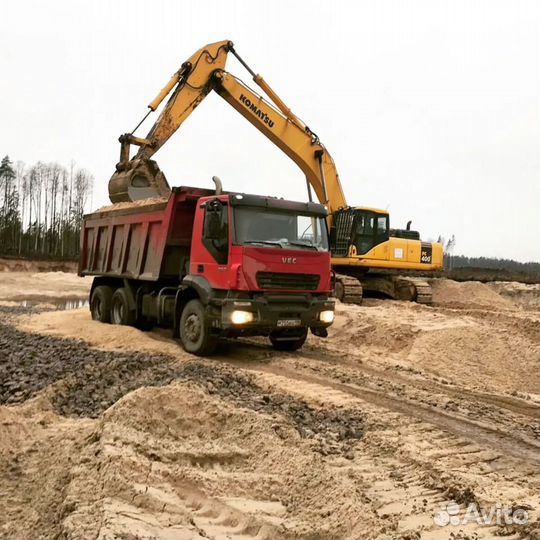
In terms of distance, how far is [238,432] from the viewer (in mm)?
4910

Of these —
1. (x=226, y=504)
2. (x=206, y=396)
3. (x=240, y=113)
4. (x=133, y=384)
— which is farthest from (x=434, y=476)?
(x=240, y=113)

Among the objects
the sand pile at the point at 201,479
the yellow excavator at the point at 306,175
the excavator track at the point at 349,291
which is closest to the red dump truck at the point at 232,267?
the yellow excavator at the point at 306,175

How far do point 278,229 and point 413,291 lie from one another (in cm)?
891

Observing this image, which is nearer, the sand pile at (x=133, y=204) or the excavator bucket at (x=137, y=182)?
the sand pile at (x=133, y=204)

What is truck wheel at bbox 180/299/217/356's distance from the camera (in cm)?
894

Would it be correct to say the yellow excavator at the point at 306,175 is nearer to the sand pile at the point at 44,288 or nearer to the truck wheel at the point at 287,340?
the truck wheel at the point at 287,340

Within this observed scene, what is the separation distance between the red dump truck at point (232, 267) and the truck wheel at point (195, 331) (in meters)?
0.02

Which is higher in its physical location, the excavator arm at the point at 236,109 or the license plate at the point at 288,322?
the excavator arm at the point at 236,109

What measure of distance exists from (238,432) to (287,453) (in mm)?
633

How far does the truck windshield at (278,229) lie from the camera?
8609 millimetres

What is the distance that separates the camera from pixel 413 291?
1667 centimetres

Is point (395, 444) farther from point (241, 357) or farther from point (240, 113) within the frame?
point (240, 113)

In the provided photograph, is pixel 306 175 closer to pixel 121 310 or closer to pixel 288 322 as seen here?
pixel 121 310

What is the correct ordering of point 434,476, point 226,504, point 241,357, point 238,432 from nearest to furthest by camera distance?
point 226,504
point 434,476
point 238,432
point 241,357
